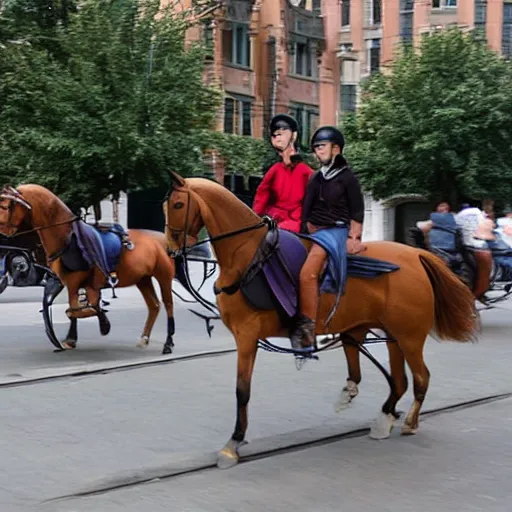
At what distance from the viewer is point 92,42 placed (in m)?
21.8

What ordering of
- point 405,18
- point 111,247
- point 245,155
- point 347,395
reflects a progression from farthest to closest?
point 405,18 → point 245,155 → point 111,247 → point 347,395

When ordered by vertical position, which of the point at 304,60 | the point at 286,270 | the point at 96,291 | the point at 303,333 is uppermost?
the point at 304,60

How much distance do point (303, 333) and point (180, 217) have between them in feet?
4.00

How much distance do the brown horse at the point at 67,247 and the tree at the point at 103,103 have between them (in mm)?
9859

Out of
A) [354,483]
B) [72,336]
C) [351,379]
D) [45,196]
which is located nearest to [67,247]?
[45,196]

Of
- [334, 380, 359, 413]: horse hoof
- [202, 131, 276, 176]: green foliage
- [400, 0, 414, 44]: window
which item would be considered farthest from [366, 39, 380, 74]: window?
[334, 380, 359, 413]: horse hoof

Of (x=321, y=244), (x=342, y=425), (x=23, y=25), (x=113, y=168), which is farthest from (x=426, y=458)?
(x=23, y=25)

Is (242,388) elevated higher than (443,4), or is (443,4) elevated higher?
(443,4)

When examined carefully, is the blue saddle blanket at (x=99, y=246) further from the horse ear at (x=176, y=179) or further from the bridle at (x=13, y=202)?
the horse ear at (x=176, y=179)

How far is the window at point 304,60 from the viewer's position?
39000 mm

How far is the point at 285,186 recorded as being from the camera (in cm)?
720

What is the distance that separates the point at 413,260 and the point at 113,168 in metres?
16.0

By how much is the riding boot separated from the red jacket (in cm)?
97

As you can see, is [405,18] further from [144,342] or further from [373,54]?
[144,342]
